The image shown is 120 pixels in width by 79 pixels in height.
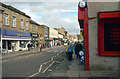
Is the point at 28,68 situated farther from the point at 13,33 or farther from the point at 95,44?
the point at 13,33

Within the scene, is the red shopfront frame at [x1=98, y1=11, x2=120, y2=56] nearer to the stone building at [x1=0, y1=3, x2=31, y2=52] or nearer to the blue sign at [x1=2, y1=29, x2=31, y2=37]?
the stone building at [x1=0, y1=3, x2=31, y2=52]

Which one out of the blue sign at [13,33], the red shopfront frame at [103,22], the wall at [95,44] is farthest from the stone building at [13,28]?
the red shopfront frame at [103,22]

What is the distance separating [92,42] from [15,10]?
828 inches

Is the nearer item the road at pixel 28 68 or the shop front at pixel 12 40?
the road at pixel 28 68

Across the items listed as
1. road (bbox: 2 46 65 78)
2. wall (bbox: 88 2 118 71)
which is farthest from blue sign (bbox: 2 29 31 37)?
wall (bbox: 88 2 118 71)

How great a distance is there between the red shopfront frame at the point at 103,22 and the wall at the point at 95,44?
9.6 inches

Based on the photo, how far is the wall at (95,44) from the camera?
24.4 ft

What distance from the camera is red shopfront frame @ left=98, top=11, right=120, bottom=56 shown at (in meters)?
7.25

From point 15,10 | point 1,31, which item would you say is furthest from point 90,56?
point 15,10

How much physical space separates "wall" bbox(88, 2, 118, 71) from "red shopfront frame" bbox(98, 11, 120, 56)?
0.80 feet

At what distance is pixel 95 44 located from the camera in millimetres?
7691

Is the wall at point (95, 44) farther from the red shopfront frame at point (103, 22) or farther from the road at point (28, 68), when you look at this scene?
the road at point (28, 68)

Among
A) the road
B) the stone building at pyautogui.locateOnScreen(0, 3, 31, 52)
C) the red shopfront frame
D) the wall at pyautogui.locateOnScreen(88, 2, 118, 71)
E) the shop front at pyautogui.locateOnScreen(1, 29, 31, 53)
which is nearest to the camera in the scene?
the red shopfront frame

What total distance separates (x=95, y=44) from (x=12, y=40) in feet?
66.7
